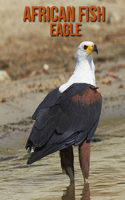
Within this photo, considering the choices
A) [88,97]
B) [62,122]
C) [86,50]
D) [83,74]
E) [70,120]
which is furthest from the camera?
[86,50]

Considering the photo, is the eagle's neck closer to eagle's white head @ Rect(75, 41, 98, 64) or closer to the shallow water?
eagle's white head @ Rect(75, 41, 98, 64)

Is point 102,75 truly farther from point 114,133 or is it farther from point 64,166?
point 64,166

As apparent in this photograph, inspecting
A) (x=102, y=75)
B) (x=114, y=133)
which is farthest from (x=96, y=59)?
(x=114, y=133)

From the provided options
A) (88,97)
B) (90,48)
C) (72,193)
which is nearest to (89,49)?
(90,48)

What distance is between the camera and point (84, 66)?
6016mm

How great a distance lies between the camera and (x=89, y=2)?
22.3m

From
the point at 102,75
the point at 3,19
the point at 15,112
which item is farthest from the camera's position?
the point at 3,19

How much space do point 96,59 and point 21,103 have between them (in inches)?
248

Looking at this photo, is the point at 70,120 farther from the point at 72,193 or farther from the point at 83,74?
the point at 72,193

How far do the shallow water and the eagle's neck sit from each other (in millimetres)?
1202

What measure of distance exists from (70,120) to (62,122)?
0.49 ft

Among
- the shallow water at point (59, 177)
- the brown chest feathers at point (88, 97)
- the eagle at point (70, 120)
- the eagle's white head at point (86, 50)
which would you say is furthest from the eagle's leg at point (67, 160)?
the eagle's white head at point (86, 50)

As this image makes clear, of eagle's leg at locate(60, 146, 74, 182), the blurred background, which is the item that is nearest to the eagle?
eagle's leg at locate(60, 146, 74, 182)

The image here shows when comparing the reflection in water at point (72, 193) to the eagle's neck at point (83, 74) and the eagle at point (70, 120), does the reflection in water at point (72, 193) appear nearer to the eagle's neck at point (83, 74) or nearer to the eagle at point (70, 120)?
the eagle at point (70, 120)
